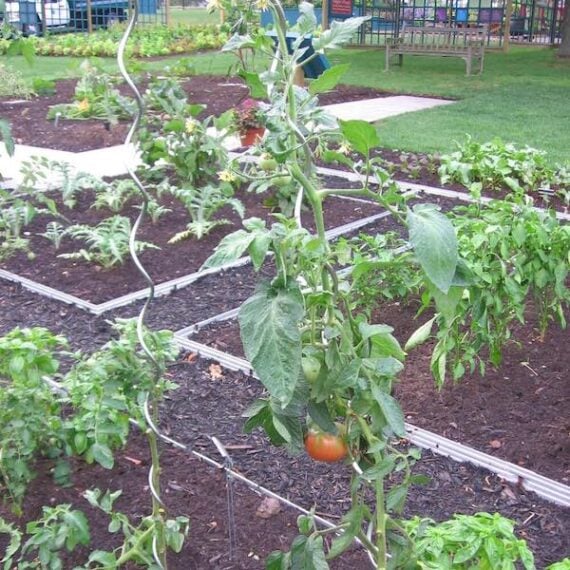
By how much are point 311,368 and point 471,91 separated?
36.9 ft

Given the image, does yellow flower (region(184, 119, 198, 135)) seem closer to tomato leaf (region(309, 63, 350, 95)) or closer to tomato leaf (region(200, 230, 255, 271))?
tomato leaf (region(309, 63, 350, 95))

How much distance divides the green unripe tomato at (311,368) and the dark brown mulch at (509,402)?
1.54m

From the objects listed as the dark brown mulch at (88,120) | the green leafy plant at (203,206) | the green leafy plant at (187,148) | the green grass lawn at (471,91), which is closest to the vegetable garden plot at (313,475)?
the green leafy plant at (203,206)

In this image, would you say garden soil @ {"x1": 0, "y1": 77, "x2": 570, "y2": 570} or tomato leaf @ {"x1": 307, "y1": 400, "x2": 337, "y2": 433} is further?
garden soil @ {"x1": 0, "y1": 77, "x2": 570, "y2": 570}

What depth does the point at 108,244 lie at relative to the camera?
454cm

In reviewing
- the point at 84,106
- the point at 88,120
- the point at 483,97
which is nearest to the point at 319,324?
the point at 84,106

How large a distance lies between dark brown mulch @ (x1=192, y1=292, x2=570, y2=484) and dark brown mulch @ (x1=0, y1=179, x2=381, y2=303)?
2.99 ft

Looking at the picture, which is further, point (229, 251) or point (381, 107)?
point (381, 107)

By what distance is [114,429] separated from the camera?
7.88 feet

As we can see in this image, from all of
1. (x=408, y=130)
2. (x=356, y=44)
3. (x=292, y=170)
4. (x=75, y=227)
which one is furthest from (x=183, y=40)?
(x=292, y=170)

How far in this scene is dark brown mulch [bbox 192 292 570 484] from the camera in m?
2.92

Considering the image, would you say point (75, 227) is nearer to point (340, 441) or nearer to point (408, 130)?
point (340, 441)

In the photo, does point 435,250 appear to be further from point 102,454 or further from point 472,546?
point 102,454

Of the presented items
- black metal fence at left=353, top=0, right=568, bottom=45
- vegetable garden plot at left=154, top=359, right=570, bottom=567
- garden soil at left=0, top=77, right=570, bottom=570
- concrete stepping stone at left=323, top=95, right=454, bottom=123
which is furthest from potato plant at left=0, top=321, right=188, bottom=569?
black metal fence at left=353, top=0, right=568, bottom=45
